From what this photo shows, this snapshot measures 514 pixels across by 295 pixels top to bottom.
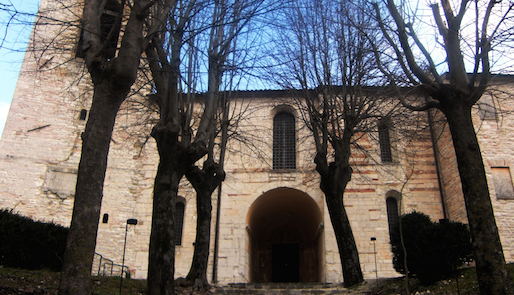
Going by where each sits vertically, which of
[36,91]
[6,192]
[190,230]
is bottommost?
[190,230]

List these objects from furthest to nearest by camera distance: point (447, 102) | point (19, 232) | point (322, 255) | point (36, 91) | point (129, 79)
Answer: point (36, 91) < point (322, 255) < point (19, 232) < point (447, 102) < point (129, 79)

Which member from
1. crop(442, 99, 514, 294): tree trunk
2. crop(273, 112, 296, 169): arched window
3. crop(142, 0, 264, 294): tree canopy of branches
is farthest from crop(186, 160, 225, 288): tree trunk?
crop(442, 99, 514, 294): tree trunk

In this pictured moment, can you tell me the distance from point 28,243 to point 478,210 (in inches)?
341

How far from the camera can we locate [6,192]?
50.1 feet

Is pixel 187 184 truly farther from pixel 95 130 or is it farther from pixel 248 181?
pixel 95 130

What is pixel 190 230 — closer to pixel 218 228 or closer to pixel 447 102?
pixel 218 228

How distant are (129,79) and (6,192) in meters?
11.7

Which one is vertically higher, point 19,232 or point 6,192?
point 6,192

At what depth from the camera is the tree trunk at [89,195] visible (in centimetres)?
512

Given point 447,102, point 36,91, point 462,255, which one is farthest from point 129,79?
point 36,91

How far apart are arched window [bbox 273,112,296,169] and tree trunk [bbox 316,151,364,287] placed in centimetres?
552

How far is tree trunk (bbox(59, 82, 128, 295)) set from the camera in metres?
5.12

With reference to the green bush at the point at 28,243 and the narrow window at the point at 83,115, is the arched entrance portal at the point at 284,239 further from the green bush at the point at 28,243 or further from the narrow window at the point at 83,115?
the green bush at the point at 28,243

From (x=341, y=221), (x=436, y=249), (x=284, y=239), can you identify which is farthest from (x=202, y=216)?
(x=284, y=239)
